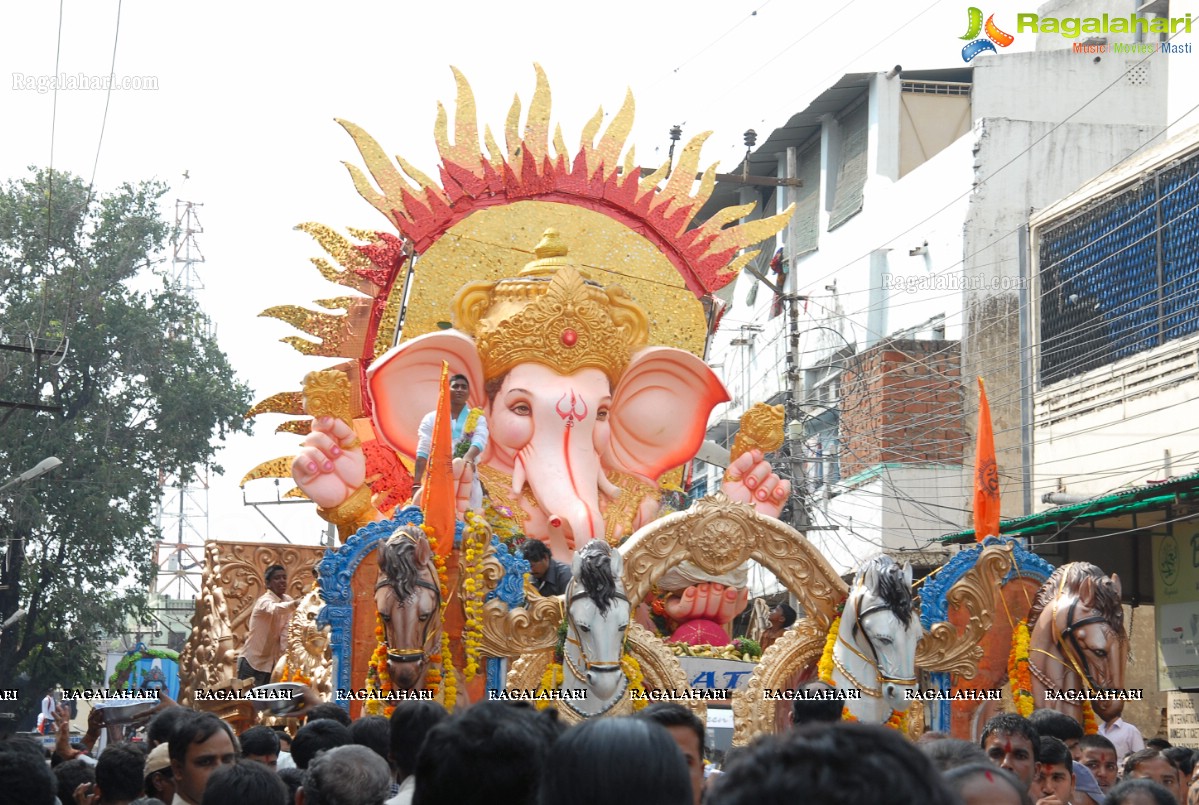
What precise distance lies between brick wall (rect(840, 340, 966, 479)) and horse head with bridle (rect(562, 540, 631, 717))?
39.8ft

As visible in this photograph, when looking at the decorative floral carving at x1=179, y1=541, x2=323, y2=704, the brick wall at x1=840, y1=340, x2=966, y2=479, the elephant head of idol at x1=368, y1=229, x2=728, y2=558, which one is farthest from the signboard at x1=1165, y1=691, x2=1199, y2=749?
the decorative floral carving at x1=179, y1=541, x2=323, y2=704

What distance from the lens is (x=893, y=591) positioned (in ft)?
33.4

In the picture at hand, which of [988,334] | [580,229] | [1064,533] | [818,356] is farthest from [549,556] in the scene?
[818,356]

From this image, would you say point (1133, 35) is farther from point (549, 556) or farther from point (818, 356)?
point (549, 556)

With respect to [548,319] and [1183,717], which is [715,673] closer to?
[548,319]

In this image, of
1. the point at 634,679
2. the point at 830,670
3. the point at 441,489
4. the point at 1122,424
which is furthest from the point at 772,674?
the point at 1122,424

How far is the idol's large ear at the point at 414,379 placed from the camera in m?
12.9

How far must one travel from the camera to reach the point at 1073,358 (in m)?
19.0

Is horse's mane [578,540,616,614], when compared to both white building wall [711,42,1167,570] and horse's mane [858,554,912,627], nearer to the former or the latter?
horse's mane [858,554,912,627]

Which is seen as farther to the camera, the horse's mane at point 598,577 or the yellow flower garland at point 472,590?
the yellow flower garland at point 472,590

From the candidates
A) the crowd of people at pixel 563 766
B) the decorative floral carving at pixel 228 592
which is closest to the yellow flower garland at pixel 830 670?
the crowd of people at pixel 563 766

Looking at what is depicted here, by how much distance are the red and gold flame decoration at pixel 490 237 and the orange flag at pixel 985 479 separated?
3835mm

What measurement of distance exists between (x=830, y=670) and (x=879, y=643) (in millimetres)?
481

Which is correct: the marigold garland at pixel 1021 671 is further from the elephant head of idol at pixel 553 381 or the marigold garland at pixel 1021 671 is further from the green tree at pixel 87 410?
the green tree at pixel 87 410
